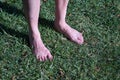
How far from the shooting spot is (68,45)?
3322mm

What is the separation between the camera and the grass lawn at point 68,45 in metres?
3.05

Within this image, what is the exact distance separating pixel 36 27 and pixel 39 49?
8.9 inches

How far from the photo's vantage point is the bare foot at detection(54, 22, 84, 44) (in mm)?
3369

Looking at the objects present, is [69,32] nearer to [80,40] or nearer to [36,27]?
[80,40]

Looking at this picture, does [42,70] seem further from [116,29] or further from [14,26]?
[116,29]

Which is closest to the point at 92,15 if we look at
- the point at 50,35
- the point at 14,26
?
the point at 50,35

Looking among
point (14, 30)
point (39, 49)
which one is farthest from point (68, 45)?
point (14, 30)

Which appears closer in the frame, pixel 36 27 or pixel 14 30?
pixel 36 27

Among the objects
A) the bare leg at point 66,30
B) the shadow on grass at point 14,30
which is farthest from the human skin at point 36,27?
the shadow on grass at point 14,30

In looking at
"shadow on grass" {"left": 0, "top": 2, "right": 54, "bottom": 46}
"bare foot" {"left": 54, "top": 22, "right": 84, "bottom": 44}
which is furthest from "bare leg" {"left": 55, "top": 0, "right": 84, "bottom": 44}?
"shadow on grass" {"left": 0, "top": 2, "right": 54, "bottom": 46}

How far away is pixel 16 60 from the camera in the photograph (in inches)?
122

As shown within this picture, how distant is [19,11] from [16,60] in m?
0.73

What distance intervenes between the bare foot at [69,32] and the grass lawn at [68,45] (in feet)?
0.18

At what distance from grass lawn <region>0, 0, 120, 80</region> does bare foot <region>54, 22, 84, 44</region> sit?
2.2 inches
